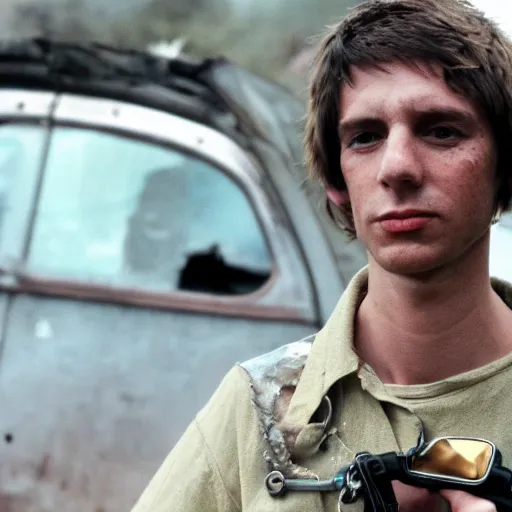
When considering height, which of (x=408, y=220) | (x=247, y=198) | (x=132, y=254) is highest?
(x=247, y=198)

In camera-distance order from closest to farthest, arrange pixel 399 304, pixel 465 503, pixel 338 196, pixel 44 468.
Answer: pixel 465 503 < pixel 399 304 < pixel 338 196 < pixel 44 468

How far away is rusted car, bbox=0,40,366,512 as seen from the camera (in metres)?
2.53

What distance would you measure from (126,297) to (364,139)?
4.60 ft

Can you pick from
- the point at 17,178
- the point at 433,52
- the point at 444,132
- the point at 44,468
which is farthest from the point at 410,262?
the point at 17,178

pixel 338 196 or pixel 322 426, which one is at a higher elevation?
pixel 338 196

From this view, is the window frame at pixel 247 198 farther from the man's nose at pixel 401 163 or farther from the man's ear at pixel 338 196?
the man's nose at pixel 401 163

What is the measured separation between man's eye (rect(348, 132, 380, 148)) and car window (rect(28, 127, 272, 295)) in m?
1.33

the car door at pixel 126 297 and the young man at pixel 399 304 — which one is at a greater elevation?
the car door at pixel 126 297

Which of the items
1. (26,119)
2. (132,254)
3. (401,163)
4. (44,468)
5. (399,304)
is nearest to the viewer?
(401,163)

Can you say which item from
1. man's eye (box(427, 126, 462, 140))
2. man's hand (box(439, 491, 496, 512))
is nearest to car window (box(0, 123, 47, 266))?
man's eye (box(427, 126, 462, 140))

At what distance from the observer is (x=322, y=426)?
1.29m

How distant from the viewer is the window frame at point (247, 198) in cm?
262

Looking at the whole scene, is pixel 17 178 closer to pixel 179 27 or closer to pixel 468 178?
pixel 179 27

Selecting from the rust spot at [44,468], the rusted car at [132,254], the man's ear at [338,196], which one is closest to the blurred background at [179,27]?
the rusted car at [132,254]
